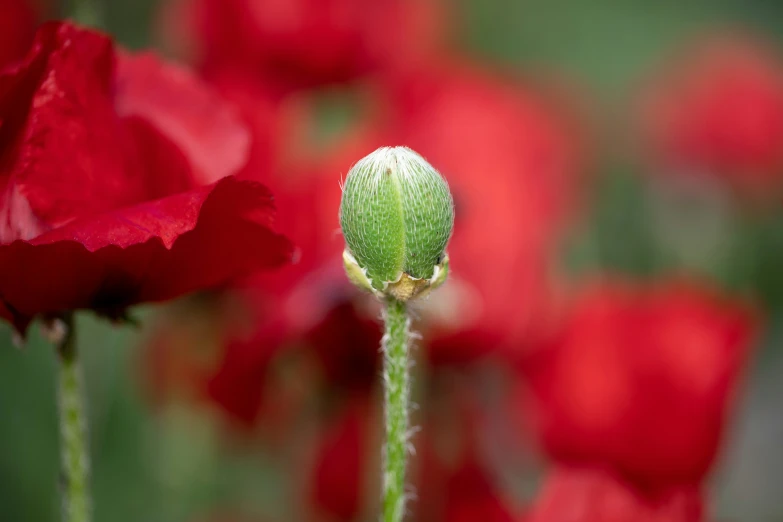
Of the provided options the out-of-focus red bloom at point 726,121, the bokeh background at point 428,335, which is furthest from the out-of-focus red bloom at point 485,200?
the out-of-focus red bloom at point 726,121

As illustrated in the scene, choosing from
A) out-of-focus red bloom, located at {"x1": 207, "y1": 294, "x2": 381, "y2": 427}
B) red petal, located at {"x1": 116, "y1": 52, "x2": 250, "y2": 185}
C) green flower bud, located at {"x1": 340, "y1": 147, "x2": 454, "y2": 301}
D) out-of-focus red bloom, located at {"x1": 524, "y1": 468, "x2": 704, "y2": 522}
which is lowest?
out-of-focus red bloom, located at {"x1": 207, "y1": 294, "x2": 381, "y2": 427}

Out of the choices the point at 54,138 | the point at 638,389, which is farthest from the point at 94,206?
the point at 638,389

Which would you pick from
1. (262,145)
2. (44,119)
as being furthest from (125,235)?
(262,145)

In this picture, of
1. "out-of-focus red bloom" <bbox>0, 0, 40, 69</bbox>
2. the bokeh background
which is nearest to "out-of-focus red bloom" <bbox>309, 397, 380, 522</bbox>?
the bokeh background

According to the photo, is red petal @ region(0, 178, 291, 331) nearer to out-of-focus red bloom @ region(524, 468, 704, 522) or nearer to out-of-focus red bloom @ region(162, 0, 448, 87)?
out-of-focus red bloom @ region(524, 468, 704, 522)

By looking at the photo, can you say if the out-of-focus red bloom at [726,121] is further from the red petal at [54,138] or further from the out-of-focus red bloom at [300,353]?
the red petal at [54,138]

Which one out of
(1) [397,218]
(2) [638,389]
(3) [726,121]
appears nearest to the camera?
(1) [397,218]

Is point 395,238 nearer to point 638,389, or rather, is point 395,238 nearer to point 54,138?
point 54,138
